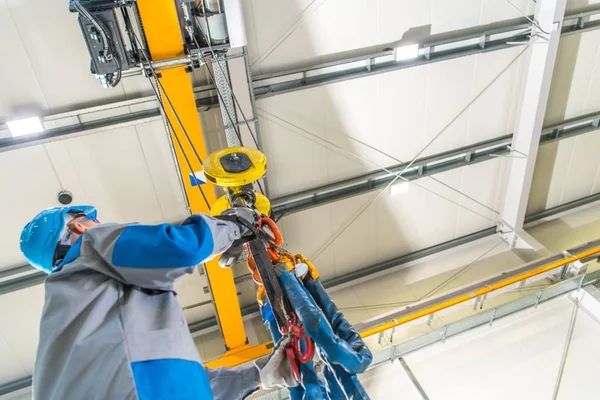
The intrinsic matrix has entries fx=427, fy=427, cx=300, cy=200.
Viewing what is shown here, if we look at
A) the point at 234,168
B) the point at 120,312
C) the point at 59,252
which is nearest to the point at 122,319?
the point at 120,312

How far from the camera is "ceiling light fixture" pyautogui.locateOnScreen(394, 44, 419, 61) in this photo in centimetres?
604

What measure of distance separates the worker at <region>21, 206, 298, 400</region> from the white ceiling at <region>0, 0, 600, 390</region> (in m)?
2.91

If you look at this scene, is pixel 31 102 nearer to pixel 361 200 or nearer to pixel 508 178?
pixel 361 200

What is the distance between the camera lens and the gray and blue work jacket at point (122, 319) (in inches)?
78.2

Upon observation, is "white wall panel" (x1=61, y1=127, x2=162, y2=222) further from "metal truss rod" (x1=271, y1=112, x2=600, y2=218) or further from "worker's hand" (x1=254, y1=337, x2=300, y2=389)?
"worker's hand" (x1=254, y1=337, x2=300, y2=389)

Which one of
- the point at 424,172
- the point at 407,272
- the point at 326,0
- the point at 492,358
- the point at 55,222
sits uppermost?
the point at 326,0

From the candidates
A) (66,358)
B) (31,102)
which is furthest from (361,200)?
(66,358)

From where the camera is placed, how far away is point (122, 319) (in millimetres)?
2152

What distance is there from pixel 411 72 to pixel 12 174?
5508mm

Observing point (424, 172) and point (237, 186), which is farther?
point (424, 172)

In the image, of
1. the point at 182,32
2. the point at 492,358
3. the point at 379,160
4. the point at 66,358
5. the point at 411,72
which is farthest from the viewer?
the point at 379,160

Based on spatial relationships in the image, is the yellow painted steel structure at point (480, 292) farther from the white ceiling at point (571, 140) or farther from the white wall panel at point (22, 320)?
the white wall panel at point (22, 320)

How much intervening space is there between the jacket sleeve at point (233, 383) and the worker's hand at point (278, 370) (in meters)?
0.19

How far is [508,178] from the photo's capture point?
7.95m
